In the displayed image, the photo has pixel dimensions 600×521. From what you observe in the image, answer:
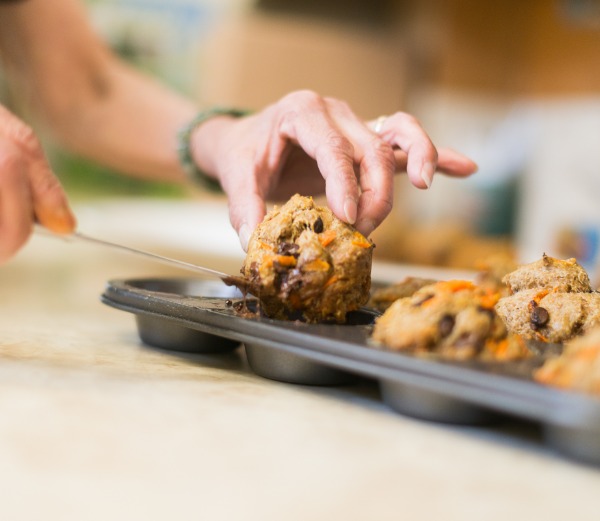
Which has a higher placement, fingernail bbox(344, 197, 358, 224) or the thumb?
fingernail bbox(344, 197, 358, 224)

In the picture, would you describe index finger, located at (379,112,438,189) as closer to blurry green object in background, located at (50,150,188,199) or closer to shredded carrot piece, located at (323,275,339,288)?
shredded carrot piece, located at (323,275,339,288)

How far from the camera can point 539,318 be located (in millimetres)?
1220

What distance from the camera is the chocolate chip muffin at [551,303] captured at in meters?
1.21

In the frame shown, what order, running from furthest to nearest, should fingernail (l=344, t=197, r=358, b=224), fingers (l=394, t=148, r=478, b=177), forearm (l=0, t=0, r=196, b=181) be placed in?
forearm (l=0, t=0, r=196, b=181) → fingers (l=394, t=148, r=478, b=177) → fingernail (l=344, t=197, r=358, b=224)

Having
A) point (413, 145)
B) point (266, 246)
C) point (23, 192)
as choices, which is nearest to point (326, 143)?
point (413, 145)

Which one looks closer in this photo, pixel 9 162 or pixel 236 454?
pixel 236 454

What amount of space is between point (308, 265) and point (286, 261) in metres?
0.03

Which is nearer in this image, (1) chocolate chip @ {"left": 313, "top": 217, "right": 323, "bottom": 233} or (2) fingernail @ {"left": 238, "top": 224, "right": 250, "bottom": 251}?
(1) chocolate chip @ {"left": 313, "top": 217, "right": 323, "bottom": 233}

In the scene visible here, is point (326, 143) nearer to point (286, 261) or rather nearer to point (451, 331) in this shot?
point (286, 261)

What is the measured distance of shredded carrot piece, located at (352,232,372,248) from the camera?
4.12ft

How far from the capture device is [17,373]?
44.8 inches

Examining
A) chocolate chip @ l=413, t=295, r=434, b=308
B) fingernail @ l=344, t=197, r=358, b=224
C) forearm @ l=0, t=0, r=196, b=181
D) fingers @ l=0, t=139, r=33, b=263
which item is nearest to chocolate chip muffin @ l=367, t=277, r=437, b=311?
fingernail @ l=344, t=197, r=358, b=224

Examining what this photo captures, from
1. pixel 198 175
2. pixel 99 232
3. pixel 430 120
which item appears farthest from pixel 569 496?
pixel 430 120

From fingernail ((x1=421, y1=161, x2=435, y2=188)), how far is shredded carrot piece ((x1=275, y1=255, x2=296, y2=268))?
301mm
